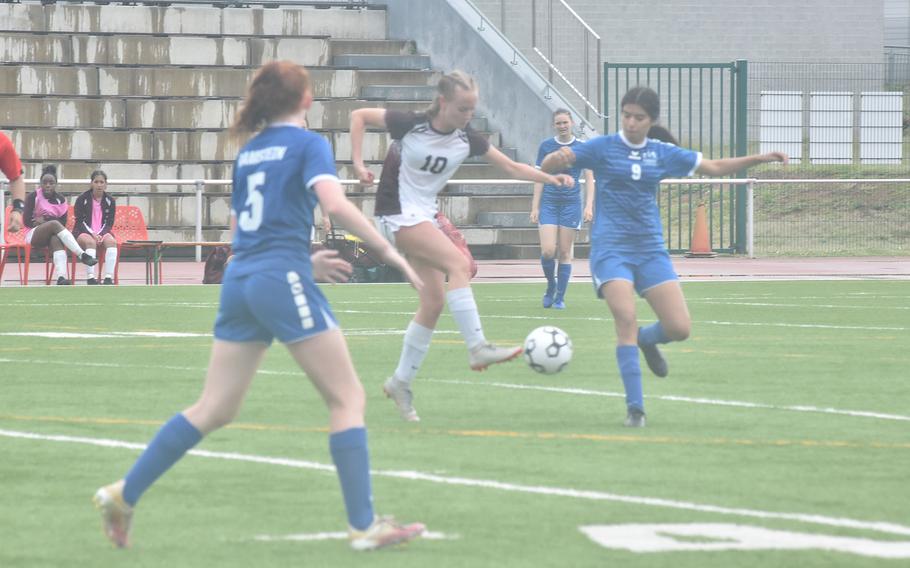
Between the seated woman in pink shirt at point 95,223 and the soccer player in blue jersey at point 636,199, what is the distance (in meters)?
14.1

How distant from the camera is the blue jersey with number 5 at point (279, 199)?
20.4ft

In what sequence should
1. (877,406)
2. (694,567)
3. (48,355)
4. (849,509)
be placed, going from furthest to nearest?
1. (48,355)
2. (877,406)
3. (849,509)
4. (694,567)

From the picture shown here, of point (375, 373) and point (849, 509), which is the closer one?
point (849, 509)

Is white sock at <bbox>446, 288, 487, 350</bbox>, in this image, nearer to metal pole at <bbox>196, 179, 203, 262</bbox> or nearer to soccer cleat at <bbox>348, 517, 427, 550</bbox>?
soccer cleat at <bbox>348, 517, 427, 550</bbox>

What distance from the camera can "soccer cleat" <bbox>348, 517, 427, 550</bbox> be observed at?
608cm

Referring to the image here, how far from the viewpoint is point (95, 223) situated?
23625 millimetres

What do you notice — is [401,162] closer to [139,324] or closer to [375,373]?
[375,373]

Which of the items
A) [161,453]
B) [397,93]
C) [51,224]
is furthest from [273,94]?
[397,93]

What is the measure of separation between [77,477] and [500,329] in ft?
28.0

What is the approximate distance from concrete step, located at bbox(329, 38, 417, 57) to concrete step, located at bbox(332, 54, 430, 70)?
25 centimetres

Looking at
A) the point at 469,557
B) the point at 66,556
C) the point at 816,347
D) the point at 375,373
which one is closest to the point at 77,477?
the point at 66,556

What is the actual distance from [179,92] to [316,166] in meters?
24.9

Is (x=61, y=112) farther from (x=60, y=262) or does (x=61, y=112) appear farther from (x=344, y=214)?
(x=344, y=214)

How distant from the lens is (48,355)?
1345 cm
